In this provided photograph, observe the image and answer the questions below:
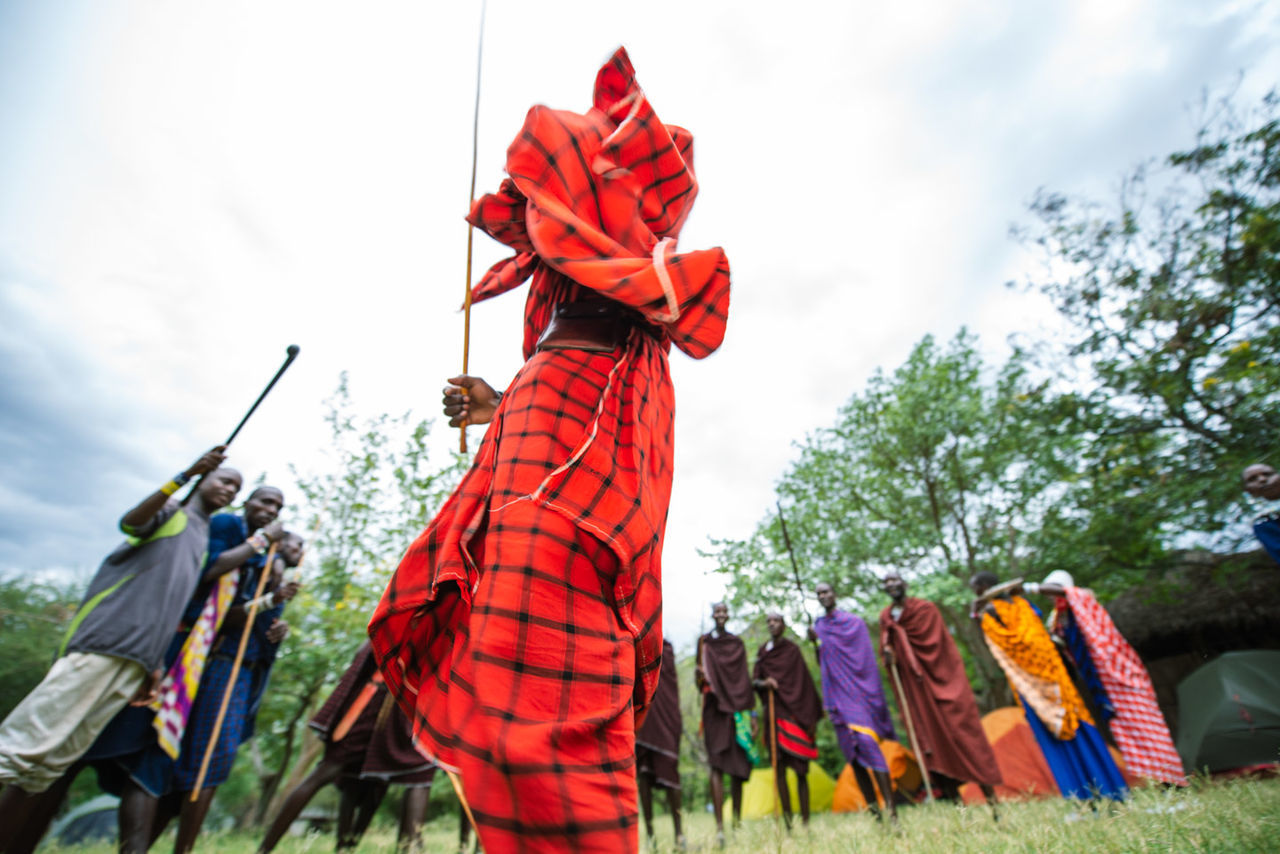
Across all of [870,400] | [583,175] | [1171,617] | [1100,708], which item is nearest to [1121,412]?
[1171,617]

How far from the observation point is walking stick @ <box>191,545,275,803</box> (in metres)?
3.26

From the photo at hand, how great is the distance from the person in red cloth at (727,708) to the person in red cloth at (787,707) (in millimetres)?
303

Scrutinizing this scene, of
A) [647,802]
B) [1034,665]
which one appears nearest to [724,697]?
[647,802]

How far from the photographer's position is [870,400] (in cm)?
1342

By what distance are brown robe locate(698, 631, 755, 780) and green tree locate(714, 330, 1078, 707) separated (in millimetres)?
4285

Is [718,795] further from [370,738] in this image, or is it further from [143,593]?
[143,593]

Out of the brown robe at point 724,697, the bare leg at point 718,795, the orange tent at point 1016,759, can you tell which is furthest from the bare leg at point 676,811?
the orange tent at point 1016,759

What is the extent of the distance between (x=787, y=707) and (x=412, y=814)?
450 cm

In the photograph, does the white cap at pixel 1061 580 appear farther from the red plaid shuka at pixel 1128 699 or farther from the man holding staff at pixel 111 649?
the man holding staff at pixel 111 649

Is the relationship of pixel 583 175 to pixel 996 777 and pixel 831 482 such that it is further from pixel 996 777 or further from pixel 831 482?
pixel 831 482

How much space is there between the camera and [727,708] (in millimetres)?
6512

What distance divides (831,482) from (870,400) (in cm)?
207

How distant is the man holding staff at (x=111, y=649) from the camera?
253cm

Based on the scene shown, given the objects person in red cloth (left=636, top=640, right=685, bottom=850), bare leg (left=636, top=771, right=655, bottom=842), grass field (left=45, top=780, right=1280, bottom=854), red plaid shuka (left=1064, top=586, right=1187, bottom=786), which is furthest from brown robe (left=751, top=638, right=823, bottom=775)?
grass field (left=45, top=780, right=1280, bottom=854)
